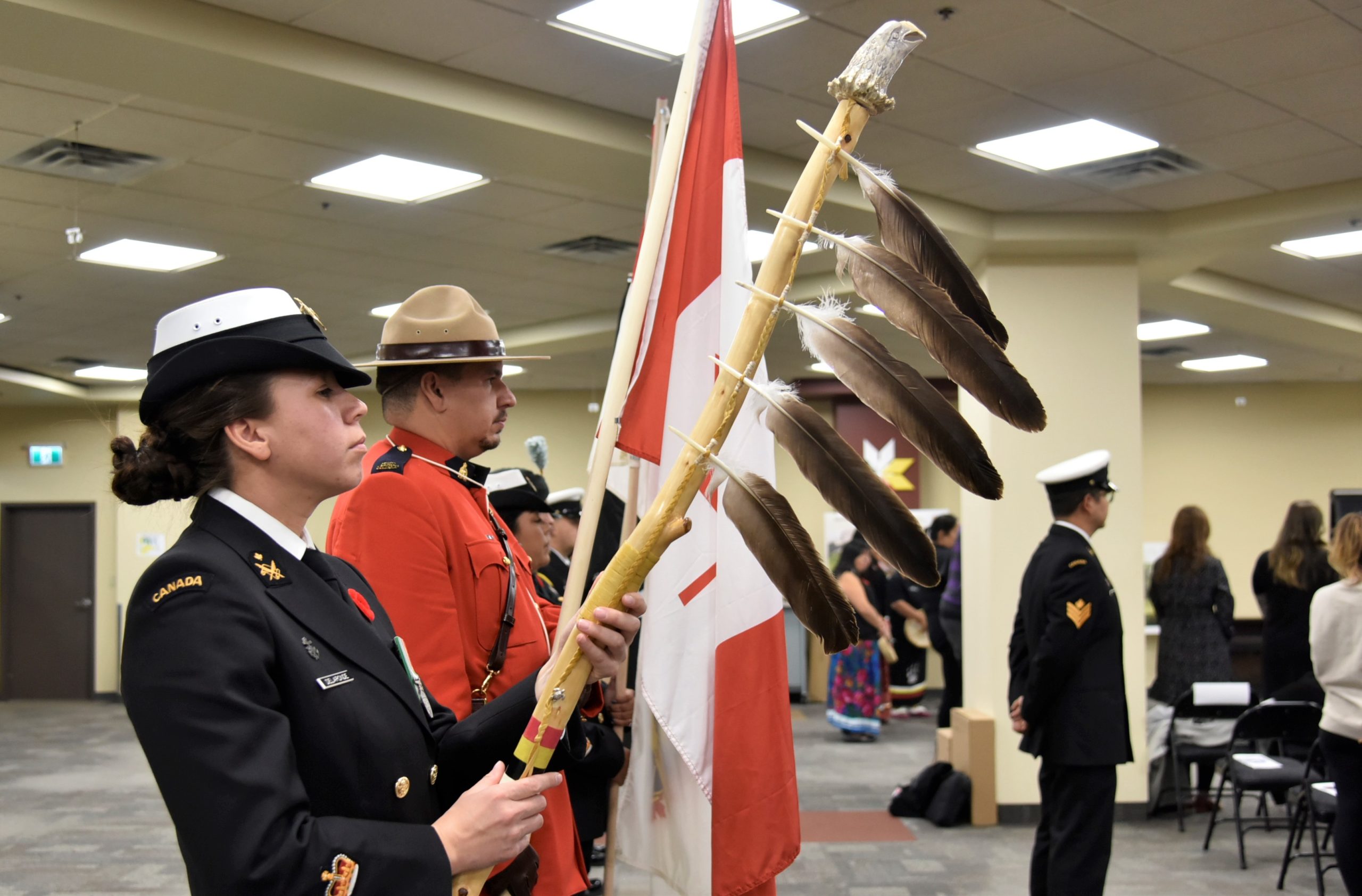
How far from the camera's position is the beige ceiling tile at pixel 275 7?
3979mm

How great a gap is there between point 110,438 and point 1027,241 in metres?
5.83

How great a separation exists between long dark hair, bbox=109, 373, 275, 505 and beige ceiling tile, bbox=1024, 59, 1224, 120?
163 inches

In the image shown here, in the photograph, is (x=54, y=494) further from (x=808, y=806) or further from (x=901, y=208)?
(x=901, y=208)

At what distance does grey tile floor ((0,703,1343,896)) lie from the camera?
17.4 ft

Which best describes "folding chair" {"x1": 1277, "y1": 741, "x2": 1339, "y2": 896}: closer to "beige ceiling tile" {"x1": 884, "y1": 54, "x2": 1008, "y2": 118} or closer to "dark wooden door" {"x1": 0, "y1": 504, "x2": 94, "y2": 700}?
"beige ceiling tile" {"x1": 884, "y1": 54, "x2": 1008, "y2": 118}

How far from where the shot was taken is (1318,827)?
19.8ft

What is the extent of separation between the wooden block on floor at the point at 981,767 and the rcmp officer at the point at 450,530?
488 centimetres

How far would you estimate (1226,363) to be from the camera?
11.6 metres

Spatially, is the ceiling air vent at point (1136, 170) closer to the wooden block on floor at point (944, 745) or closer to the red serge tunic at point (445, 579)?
the wooden block on floor at point (944, 745)

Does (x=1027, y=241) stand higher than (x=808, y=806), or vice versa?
(x=1027, y=241)

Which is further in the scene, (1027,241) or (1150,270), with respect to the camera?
(1150,270)

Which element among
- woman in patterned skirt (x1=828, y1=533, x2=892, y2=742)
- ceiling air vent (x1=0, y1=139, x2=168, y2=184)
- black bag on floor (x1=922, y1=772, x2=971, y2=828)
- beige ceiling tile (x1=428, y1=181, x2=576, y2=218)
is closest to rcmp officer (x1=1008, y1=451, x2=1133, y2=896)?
black bag on floor (x1=922, y1=772, x2=971, y2=828)

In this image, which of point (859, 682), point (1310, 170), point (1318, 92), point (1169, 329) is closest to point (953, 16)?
point (1318, 92)

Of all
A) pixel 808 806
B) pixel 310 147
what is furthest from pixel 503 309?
pixel 808 806
